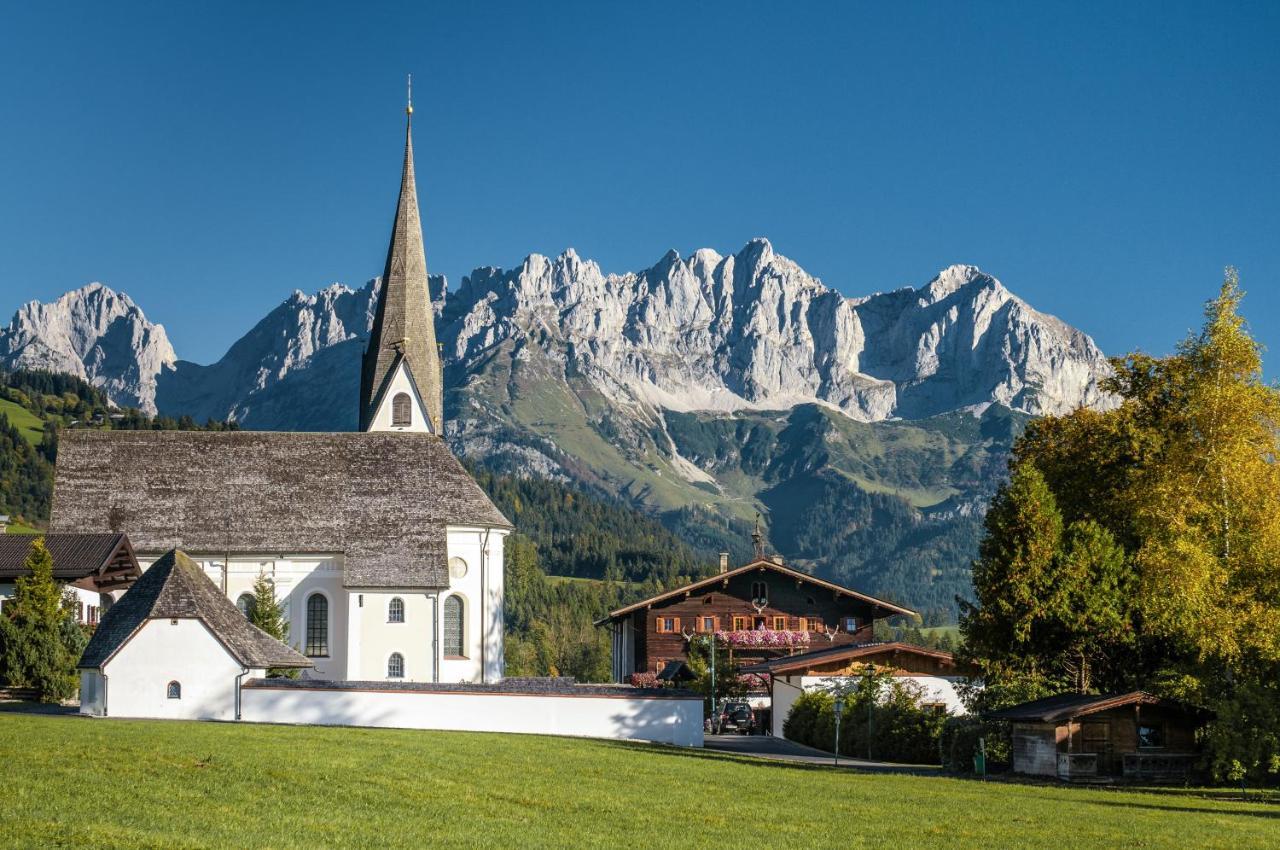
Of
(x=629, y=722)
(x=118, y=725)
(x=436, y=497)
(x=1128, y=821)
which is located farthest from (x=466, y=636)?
(x=1128, y=821)

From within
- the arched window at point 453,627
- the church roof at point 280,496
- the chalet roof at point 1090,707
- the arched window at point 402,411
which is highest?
the arched window at point 402,411

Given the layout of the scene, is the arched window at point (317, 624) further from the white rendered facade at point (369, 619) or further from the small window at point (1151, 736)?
the small window at point (1151, 736)

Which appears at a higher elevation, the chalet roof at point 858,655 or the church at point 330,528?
the church at point 330,528

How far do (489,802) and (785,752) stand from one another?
22.6 m

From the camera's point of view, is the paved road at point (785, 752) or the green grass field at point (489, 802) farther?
the paved road at point (785, 752)

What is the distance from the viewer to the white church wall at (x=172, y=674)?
43.4 meters

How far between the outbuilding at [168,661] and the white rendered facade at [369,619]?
12.6 metres

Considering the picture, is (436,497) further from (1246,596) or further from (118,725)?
(1246,596)

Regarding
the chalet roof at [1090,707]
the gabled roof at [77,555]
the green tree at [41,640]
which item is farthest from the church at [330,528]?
the chalet roof at [1090,707]

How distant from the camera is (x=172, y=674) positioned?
4394cm

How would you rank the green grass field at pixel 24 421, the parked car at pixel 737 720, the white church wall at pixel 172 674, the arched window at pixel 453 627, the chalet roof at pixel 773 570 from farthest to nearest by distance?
the green grass field at pixel 24 421
the chalet roof at pixel 773 570
the arched window at pixel 453 627
the parked car at pixel 737 720
the white church wall at pixel 172 674

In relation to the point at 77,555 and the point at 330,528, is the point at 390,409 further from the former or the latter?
the point at 77,555

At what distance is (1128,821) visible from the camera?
80.2 ft

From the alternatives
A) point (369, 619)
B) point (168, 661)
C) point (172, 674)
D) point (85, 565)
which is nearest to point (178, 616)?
point (168, 661)
